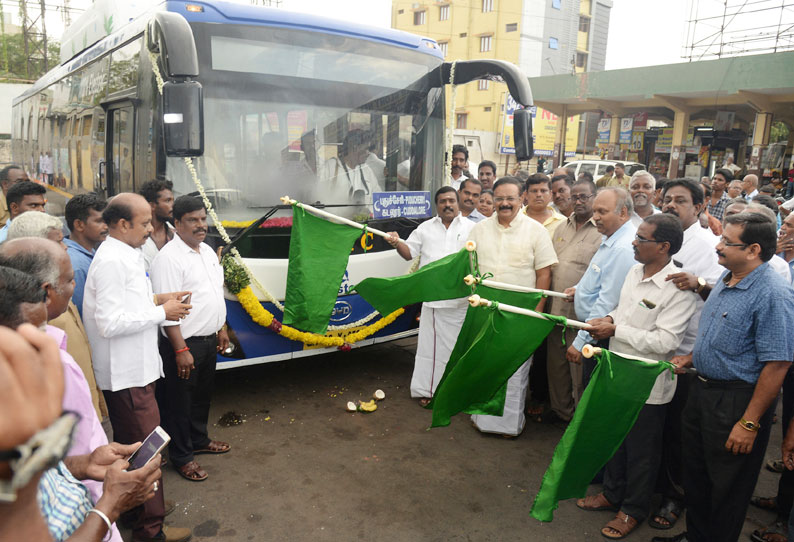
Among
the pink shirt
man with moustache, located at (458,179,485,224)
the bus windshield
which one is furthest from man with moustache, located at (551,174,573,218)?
the pink shirt

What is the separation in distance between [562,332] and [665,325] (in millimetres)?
592

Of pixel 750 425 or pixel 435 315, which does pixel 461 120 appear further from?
pixel 750 425

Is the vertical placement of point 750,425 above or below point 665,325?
below

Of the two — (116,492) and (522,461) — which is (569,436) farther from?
(116,492)

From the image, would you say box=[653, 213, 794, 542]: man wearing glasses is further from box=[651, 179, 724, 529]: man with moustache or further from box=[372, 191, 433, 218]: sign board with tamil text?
box=[372, 191, 433, 218]: sign board with tamil text

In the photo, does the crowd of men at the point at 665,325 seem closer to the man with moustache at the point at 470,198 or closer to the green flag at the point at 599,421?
the green flag at the point at 599,421

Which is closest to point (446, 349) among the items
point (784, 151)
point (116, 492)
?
point (116, 492)

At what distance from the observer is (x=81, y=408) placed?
182 cm

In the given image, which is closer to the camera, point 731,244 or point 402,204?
point 731,244

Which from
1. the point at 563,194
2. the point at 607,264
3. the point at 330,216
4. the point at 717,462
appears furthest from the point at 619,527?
the point at 563,194

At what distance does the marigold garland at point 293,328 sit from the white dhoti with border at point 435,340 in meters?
0.44

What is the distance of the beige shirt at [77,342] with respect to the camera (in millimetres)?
2779

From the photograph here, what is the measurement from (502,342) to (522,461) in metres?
1.42

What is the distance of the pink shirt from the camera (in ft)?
5.85
